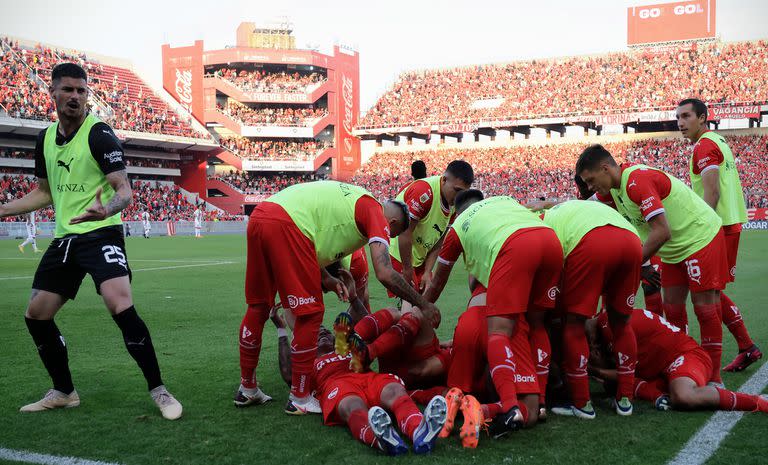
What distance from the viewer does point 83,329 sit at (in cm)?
811

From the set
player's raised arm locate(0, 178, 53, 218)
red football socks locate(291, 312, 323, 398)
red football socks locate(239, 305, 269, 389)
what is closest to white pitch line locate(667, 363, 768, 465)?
red football socks locate(291, 312, 323, 398)

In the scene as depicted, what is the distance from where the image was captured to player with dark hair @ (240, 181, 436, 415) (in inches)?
179

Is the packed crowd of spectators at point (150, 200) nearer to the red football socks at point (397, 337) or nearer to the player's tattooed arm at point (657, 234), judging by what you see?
the red football socks at point (397, 337)

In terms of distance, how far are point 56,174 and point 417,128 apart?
179ft

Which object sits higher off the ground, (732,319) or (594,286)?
(594,286)

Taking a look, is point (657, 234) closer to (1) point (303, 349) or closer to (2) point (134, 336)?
(1) point (303, 349)

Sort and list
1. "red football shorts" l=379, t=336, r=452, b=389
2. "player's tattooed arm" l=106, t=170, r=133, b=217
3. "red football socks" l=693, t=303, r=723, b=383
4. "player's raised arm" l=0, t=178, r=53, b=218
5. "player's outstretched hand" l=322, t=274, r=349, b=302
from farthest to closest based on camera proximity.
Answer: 1. "player's outstretched hand" l=322, t=274, r=349, b=302
2. "red football socks" l=693, t=303, r=723, b=383
3. "red football shorts" l=379, t=336, r=452, b=389
4. "player's raised arm" l=0, t=178, r=53, b=218
5. "player's tattooed arm" l=106, t=170, r=133, b=217

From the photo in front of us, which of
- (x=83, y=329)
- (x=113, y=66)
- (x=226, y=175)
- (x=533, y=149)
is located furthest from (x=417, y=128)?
(x=83, y=329)

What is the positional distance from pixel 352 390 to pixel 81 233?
217cm

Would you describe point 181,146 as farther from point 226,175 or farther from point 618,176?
point 618,176

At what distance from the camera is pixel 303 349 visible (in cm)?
460

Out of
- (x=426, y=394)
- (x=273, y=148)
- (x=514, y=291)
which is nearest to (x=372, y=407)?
(x=426, y=394)

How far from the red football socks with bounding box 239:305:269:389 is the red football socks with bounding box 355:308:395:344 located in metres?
0.73

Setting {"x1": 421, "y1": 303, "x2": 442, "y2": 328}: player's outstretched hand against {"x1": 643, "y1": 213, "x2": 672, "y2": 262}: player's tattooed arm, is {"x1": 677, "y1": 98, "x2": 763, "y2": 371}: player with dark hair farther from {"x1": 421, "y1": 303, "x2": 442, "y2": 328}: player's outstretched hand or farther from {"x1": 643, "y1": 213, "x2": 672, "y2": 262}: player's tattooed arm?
{"x1": 421, "y1": 303, "x2": 442, "y2": 328}: player's outstretched hand
